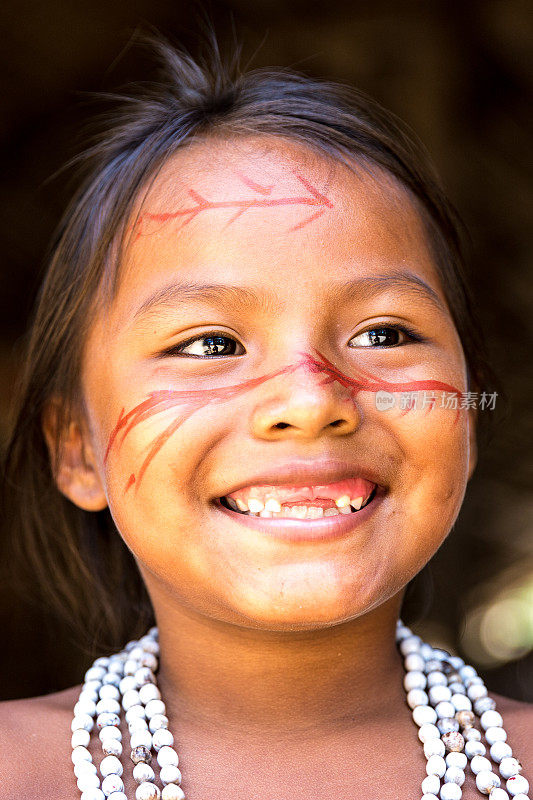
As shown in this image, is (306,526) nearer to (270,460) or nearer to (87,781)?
(270,460)

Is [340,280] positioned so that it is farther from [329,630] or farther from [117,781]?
[117,781]

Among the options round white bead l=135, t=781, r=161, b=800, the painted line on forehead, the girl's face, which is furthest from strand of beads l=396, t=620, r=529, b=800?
the painted line on forehead

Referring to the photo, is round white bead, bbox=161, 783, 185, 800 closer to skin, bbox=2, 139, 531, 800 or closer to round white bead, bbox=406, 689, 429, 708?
skin, bbox=2, 139, 531, 800

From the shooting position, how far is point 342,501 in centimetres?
137

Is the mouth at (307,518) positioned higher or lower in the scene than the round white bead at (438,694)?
higher

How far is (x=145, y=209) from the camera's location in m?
1.52

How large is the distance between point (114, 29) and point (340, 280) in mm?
1388

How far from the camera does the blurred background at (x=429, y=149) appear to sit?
251cm

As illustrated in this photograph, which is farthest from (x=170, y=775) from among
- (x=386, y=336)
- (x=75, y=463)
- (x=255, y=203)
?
(x=255, y=203)

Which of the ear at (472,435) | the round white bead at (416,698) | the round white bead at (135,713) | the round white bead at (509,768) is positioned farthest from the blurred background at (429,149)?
the round white bead at (135,713)

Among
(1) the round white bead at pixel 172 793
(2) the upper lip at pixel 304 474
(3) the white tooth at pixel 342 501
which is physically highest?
(2) the upper lip at pixel 304 474

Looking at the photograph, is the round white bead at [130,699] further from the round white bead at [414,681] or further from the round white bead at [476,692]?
the round white bead at [476,692]

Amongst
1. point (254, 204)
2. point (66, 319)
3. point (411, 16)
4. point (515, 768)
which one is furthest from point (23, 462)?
point (411, 16)

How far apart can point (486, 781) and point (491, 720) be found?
0.13m
